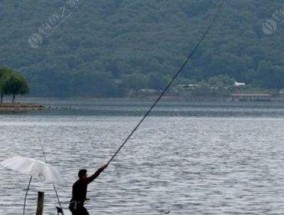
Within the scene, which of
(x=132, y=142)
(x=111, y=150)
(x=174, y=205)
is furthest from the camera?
(x=132, y=142)

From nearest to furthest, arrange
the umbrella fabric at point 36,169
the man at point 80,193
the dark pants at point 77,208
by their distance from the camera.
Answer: the man at point 80,193 < the dark pants at point 77,208 < the umbrella fabric at point 36,169

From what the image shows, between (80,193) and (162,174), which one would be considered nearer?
(80,193)

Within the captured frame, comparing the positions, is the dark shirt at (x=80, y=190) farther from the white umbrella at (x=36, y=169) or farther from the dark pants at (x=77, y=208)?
the white umbrella at (x=36, y=169)

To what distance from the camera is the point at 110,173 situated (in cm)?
7956

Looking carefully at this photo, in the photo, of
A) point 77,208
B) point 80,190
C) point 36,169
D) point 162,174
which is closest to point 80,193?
point 80,190

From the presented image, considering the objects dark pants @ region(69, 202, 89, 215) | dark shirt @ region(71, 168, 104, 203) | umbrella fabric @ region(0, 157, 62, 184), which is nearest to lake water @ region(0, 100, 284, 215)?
umbrella fabric @ region(0, 157, 62, 184)

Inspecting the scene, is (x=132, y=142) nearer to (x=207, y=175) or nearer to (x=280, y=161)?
(x=280, y=161)

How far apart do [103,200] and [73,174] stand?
52.2ft

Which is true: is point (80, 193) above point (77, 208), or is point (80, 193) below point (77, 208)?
above

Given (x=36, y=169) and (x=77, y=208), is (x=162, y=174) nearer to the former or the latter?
(x=36, y=169)

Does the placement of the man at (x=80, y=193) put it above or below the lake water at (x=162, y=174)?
above

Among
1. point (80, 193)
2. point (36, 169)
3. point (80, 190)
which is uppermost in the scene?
point (36, 169)

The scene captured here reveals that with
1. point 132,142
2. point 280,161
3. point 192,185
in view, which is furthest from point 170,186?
point 132,142

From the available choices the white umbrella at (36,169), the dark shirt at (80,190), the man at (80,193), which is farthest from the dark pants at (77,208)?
the white umbrella at (36,169)
